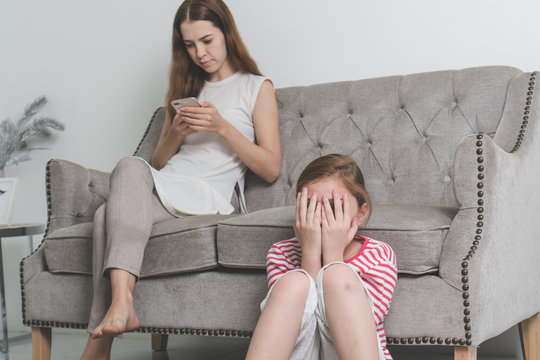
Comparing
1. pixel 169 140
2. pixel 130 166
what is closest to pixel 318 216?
pixel 130 166

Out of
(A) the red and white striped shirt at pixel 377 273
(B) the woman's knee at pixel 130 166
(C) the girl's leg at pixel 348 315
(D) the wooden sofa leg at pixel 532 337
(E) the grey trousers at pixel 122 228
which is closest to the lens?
(C) the girl's leg at pixel 348 315

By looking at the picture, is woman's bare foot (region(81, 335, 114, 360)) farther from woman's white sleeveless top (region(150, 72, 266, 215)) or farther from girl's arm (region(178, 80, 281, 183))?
girl's arm (region(178, 80, 281, 183))

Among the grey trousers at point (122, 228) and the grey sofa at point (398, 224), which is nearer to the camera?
the grey sofa at point (398, 224)

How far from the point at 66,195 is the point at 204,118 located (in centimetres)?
52

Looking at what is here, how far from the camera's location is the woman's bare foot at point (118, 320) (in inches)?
62.0

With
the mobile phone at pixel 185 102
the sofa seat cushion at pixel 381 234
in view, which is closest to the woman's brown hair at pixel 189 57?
the mobile phone at pixel 185 102

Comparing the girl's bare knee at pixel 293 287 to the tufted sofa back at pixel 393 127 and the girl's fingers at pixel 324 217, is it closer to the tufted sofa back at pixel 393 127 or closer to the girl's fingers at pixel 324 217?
the girl's fingers at pixel 324 217

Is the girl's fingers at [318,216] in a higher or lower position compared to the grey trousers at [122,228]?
higher

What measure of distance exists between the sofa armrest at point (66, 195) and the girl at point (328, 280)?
2.90 ft

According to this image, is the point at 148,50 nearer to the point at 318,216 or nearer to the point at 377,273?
the point at 318,216

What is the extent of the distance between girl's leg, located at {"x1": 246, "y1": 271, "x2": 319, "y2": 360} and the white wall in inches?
50.8

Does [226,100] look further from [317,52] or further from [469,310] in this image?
[469,310]

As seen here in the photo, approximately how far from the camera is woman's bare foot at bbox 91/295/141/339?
1.58 meters

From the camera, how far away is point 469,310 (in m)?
1.47
